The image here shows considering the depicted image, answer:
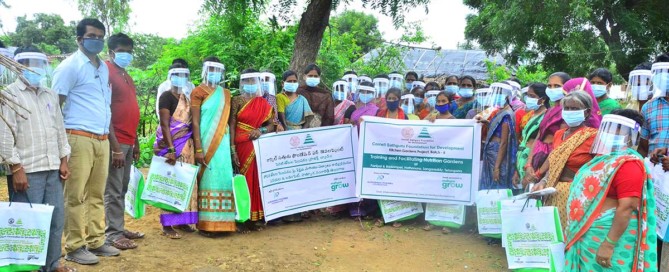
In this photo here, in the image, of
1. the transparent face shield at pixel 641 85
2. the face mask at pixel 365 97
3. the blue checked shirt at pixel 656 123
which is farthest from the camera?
the face mask at pixel 365 97

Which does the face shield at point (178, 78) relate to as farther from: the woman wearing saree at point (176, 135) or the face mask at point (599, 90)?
the face mask at point (599, 90)

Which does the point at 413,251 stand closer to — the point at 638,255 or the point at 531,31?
the point at 638,255

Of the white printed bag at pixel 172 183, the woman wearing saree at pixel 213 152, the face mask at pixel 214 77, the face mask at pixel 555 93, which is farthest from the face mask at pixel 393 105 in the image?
the white printed bag at pixel 172 183

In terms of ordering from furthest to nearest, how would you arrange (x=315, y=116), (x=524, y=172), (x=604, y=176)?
(x=315, y=116)
(x=524, y=172)
(x=604, y=176)

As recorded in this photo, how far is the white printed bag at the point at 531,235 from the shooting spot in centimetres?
374

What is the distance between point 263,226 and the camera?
5750 mm

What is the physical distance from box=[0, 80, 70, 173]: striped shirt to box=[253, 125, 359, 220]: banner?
2.11 metres

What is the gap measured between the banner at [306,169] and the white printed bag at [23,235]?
7.55 feet

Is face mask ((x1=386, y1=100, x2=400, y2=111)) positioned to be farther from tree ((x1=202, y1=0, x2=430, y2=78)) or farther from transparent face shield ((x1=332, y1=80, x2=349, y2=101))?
tree ((x1=202, y1=0, x2=430, y2=78))

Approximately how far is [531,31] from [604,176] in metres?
8.65

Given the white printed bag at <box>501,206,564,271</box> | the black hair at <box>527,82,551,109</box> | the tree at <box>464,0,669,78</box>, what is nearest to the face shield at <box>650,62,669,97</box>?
the black hair at <box>527,82,551,109</box>

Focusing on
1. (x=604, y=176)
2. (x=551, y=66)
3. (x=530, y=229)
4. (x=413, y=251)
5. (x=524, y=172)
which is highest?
(x=551, y=66)

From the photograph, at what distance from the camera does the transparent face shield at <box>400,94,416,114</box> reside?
6.21 meters

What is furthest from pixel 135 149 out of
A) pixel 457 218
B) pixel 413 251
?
pixel 457 218
